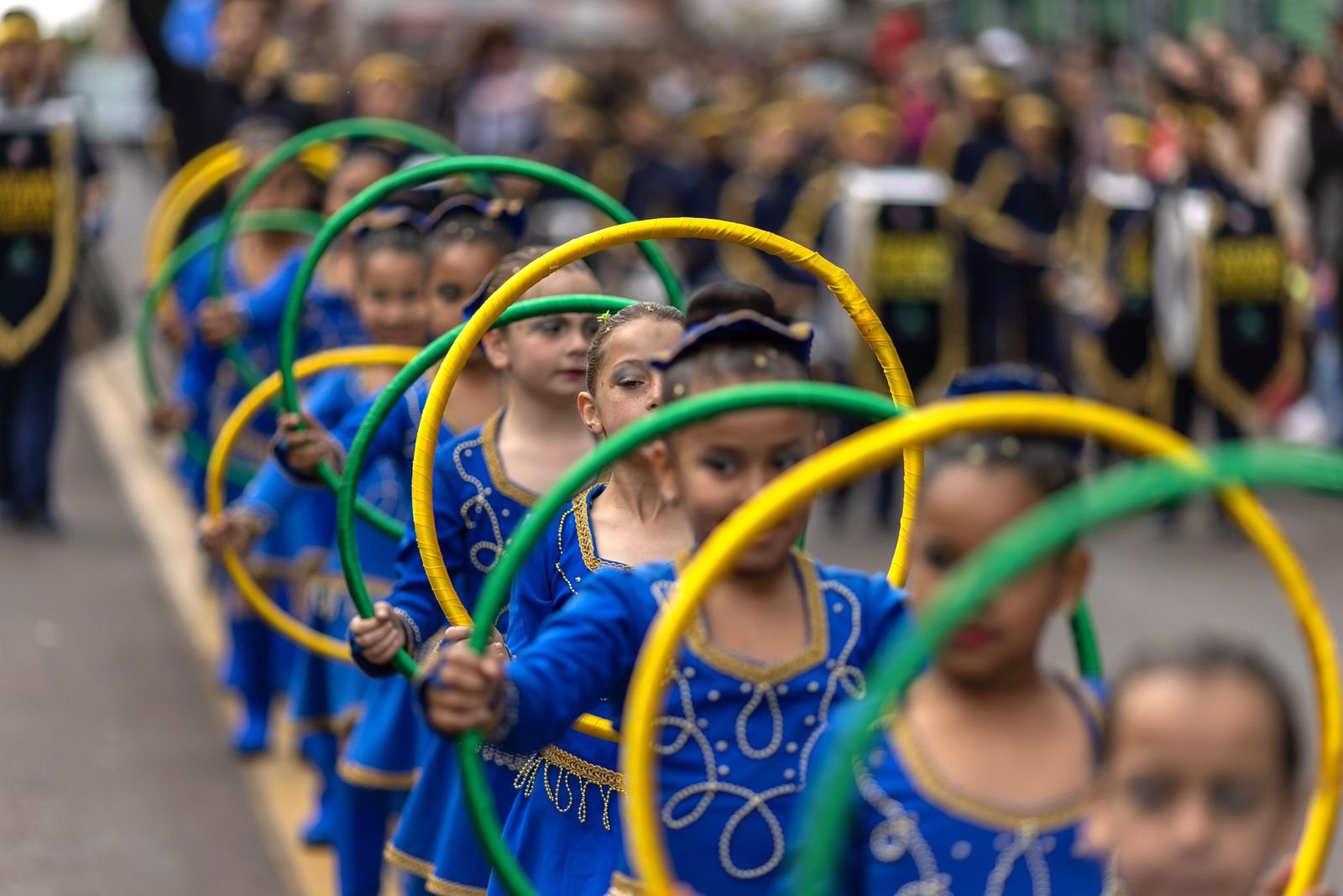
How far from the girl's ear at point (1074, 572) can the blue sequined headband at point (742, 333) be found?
0.68 m

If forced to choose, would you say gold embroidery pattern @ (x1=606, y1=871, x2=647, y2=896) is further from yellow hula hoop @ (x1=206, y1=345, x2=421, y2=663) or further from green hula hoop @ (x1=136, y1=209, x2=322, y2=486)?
green hula hoop @ (x1=136, y1=209, x2=322, y2=486)

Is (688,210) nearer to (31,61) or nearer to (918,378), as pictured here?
(918,378)

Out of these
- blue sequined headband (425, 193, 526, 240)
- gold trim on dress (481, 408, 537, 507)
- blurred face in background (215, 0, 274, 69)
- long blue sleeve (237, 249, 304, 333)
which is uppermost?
blue sequined headband (425, 193, 526, 240)

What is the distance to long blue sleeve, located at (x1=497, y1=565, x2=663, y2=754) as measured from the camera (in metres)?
3.30

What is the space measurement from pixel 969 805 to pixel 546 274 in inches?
69.9

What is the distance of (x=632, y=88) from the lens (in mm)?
22406

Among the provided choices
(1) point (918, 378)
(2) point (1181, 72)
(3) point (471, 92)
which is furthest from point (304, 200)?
(3) point (471, 92)

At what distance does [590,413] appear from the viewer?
4633 millimetres

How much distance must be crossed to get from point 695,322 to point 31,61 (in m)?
9.03

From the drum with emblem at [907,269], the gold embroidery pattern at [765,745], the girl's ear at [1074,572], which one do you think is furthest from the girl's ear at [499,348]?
the drum with emblem at [907,269]

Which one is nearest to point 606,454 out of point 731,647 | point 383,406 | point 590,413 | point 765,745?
point 731,647

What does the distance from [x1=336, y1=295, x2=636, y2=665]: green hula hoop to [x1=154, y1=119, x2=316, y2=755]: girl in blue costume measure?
3249mm

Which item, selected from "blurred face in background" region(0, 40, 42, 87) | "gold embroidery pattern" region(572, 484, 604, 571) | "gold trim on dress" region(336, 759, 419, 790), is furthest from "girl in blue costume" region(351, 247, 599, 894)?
"blurred face in background" region(0, 40, 42, 87)

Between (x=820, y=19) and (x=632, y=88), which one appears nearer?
(x=632, y=88)
